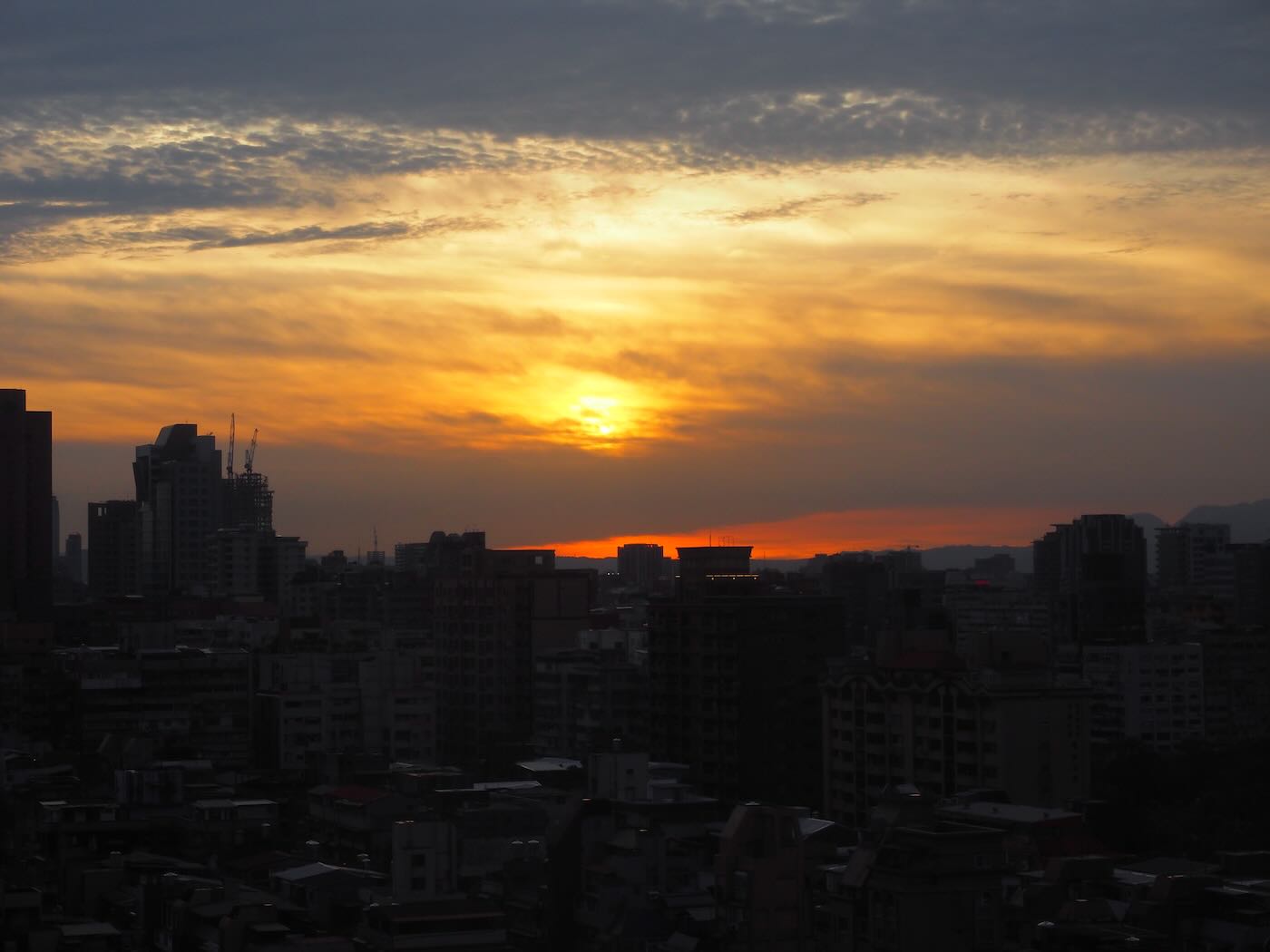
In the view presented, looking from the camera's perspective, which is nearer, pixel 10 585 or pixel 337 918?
pixel 337 918

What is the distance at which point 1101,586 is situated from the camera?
89.8 m

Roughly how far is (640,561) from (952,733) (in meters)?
131

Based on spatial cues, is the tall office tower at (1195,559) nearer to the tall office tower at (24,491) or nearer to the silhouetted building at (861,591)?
the silhouetted building at (861,591)

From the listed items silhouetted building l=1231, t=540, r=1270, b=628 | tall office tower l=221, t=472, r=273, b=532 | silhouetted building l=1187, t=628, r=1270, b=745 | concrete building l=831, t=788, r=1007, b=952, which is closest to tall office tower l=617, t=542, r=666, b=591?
tall office tower l=221, t=472, r=273, b=532

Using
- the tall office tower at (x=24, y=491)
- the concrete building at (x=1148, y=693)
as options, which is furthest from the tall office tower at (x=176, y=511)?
the concrete building at (x=1148, y=693)

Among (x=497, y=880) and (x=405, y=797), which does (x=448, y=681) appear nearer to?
(x=405, y=797)

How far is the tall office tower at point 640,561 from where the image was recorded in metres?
176

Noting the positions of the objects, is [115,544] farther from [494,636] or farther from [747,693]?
[747,693]

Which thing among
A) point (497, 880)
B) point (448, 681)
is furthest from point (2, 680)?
point (497, 880)

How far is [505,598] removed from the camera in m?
74.8

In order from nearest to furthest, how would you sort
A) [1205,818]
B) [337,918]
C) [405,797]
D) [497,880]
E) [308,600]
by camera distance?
[337,918], [497,880], [405,797], [1205,818], [308,600]

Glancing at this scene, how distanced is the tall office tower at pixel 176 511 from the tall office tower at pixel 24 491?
18.4m

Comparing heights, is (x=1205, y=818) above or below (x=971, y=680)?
below

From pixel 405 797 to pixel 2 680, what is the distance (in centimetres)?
2951
